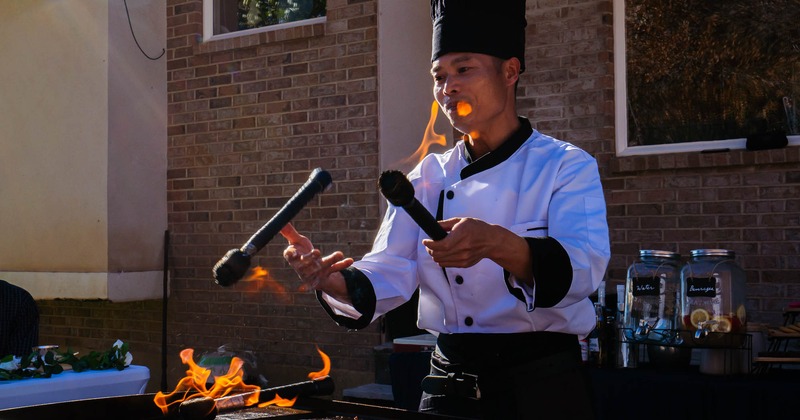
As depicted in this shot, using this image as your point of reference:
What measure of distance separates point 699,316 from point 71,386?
2961 millimetres

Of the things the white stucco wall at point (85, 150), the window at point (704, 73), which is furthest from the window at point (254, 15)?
the window at point (704, 73)

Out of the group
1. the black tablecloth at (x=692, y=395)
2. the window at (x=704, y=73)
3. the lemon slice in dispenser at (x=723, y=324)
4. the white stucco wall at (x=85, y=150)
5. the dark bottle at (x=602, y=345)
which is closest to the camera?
the black tablecloth at (x=692, y=395)

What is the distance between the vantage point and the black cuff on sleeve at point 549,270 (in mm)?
2451

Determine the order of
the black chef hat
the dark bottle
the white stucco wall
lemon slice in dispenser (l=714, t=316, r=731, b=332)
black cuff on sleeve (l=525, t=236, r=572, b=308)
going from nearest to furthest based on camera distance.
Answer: black cuff on sleeve (l=525, t=236, r=572, b=308)
the black chef hat
lemon slice in dispenser (l=714, t=316, r=731, b=332)
the dark bottle
the white stucco wall

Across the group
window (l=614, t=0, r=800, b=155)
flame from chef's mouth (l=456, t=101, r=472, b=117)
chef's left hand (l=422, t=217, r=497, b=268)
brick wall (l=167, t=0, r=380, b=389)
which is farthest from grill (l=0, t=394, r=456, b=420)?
brick wall (l=167, t=0, r=380, b=389)

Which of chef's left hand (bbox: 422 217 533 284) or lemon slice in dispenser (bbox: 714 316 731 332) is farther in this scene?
lemon slice in dispenser (bbox: 714 316 731 332)

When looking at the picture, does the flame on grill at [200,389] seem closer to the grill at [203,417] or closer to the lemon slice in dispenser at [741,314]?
the grill at [203,417]

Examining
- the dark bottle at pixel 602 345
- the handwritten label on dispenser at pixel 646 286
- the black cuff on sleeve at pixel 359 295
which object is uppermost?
the black cuff on sleeve at pixel 359 295

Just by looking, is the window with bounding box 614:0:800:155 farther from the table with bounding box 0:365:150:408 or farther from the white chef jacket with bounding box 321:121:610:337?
the table with bounding box 0:365:150:408

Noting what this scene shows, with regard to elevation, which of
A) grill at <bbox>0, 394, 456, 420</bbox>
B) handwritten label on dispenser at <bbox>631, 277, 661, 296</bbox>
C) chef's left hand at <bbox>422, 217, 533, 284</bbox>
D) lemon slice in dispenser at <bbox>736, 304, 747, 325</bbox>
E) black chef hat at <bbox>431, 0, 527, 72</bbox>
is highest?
black chef hat at <bbox>431, 0, 527, 72</bbox>

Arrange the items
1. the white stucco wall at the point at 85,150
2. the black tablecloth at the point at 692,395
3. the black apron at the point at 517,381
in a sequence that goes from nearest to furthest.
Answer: the black apron at the point at 517,381 < the black tablecloth at the point at 692,395 < the white stucco wall at the point at 85,150

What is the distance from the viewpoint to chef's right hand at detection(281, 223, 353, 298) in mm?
2688

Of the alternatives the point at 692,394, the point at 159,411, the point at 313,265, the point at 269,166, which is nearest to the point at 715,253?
the point at 692,394

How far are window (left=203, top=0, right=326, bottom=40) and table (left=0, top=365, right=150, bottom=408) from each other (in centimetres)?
388
